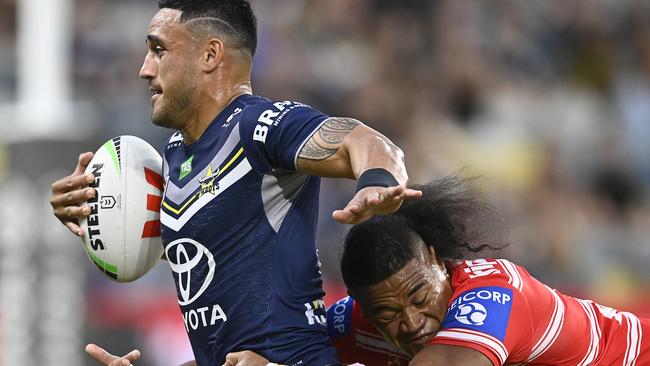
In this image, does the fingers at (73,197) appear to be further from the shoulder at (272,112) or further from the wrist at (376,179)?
the wrist at (376,179)

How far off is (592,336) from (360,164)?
1486mm

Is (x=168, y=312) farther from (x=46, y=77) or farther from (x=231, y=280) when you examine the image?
(x=231, y=280)

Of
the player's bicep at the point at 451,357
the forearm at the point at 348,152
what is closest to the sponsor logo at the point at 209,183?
the forearm at the point at 348,152

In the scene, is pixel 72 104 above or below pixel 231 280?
above

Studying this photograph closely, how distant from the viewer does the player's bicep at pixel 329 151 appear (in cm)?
412

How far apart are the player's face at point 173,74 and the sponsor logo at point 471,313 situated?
1224 mm

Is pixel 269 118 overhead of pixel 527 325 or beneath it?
overhead

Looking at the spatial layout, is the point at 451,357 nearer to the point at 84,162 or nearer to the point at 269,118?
the point at 269,118

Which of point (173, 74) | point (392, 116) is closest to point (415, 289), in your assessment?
point (173, 74)

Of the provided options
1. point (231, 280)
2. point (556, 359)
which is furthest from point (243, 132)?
point (556, 359)

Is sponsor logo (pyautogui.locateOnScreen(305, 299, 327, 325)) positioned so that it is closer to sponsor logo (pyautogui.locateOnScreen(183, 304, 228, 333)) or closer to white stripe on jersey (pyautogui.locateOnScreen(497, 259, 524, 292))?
sponsor logo (pyautogui.locateOnScreen(183, 304, 228, 333))

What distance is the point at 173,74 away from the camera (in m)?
4.81

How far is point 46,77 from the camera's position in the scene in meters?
9.91

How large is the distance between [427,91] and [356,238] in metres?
6.66
